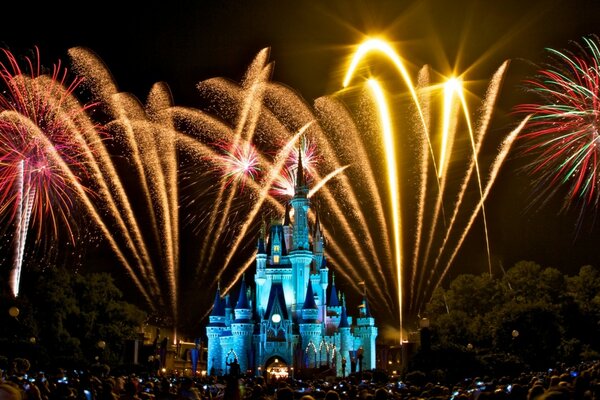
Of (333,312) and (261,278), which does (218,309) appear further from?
(333,312)

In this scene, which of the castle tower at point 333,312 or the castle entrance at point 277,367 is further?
the castle tower at point 333,312

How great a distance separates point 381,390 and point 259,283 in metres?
86.8

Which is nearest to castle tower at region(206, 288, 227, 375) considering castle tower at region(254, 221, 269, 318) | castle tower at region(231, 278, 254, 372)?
castle tower at region(231, 278, 254, 372)

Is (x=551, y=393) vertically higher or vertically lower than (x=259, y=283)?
lower

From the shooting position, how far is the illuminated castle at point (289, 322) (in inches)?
3553

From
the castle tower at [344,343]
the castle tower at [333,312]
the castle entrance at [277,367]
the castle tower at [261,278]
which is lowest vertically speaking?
the castle entrance at [277,367]

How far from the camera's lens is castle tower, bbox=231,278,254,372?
3573 inches

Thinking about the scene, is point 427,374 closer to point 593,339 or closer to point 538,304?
point 538,304

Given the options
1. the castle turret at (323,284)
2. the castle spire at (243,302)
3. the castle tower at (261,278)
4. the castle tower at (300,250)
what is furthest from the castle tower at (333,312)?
the castle spire at (243,302)

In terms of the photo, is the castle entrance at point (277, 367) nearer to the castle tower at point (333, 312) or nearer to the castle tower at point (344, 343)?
the castle tower at point (344, 343)

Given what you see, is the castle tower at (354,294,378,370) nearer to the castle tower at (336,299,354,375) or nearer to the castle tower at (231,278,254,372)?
the castle tower at (336,299,354,375)

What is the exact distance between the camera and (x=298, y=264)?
97.8m

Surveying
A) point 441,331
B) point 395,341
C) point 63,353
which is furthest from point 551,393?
point 395,341

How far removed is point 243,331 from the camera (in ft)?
303
